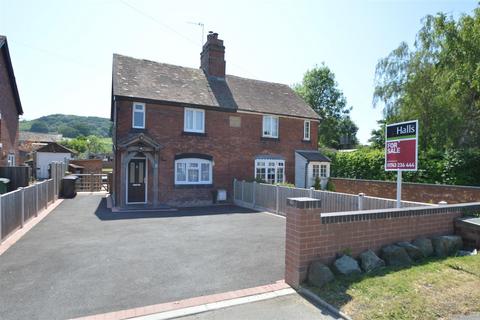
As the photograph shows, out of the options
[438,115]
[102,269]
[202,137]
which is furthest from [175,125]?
[438,115]

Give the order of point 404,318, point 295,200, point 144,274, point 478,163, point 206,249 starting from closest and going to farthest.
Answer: point 404,318 < point 295,200 < point 144,274 < point 206,249 < point 478,163

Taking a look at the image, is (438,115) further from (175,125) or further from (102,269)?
(102,269)

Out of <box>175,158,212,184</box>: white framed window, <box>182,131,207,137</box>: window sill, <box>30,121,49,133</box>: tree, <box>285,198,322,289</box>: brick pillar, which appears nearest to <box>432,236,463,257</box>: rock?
<box>285,198,322,289</box>: brick pillar

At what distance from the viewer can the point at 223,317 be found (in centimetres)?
439

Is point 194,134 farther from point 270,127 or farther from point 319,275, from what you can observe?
point 319,275

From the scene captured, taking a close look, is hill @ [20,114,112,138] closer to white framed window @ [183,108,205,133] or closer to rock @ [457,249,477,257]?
white framed window @ [183,108,205,133]

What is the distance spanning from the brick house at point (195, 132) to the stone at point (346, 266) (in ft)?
40.3

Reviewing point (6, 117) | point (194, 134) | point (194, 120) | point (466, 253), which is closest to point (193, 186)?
point (194, 134)

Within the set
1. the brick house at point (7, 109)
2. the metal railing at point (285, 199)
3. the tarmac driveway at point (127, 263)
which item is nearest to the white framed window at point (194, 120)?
the metal railing at point (285, 199)

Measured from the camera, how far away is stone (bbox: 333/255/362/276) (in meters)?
5.45

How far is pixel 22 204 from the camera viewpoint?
410 inches

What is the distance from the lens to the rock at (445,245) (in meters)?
6.72

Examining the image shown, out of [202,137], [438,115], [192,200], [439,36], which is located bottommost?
[192,200]

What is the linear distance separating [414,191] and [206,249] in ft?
40.6
